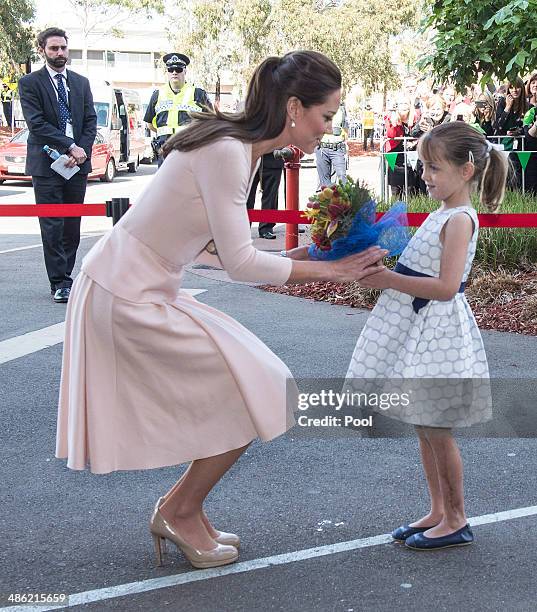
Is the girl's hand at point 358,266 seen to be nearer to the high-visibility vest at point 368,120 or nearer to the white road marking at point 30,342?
the white road marking at point 30,342

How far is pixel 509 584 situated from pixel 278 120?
183 cm

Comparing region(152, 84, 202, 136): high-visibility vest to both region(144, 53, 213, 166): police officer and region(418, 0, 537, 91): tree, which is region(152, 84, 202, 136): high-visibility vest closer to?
region(144, 53, 213, 166): police officer

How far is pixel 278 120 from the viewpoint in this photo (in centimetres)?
358

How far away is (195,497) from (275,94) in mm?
1466

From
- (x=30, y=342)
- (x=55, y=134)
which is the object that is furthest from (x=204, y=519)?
(x=55, y=134)

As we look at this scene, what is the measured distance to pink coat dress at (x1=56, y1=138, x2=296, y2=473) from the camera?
3.57m


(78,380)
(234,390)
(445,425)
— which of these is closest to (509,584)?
(445,425)

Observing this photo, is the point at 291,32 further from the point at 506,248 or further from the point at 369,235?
the point at 369,235

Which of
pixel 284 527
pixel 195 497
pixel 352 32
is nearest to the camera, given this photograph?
pixel 195 497

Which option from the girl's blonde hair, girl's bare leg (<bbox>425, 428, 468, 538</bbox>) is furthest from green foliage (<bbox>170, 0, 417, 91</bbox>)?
girl's bare leg (<bbox>425, 428, 468, 538</bbox>)

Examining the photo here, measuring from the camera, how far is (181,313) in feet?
12.1

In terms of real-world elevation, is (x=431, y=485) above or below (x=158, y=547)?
above

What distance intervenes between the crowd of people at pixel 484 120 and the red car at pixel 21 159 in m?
8.82

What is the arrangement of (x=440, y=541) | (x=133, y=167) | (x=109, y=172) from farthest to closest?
(x=133, y=167) < (x=109, y=172) < (x=440, y=541)
